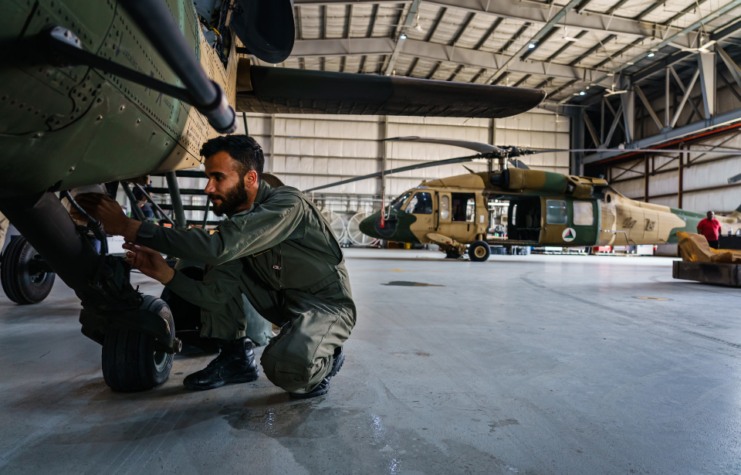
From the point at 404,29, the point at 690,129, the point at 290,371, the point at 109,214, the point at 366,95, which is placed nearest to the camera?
the point at 109,214

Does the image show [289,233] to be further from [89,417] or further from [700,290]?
[700,290]

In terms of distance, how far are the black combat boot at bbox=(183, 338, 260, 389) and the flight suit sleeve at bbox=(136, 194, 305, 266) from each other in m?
0.56

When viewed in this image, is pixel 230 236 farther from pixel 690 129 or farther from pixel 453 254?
pixel 690 129

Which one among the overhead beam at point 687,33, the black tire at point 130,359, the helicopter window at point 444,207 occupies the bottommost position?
the black tire at point 130,359

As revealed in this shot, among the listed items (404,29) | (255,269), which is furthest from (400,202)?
(255,269)

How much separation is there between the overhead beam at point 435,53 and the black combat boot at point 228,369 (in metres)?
14.8

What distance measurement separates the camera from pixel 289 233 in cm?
167

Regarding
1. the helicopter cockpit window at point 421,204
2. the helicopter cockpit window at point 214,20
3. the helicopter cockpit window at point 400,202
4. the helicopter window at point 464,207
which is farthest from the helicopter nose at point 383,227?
the helicopter cockpit window at point 214,20

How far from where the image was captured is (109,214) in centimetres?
141

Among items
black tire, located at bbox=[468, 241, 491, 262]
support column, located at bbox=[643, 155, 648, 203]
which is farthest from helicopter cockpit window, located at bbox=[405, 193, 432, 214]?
support column, located at bbox=[643, 155, 648, 203]

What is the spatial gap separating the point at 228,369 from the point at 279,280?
1.40ft

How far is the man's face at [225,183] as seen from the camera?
Result: 1636 millimetres

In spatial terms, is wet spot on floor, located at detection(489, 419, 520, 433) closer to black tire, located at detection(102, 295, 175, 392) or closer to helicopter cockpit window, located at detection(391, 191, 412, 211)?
black tire, located at detection(102, 295, 175, 392)

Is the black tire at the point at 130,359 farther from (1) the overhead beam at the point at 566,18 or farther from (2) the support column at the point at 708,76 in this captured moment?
(2) the support column at the point at 708,76
